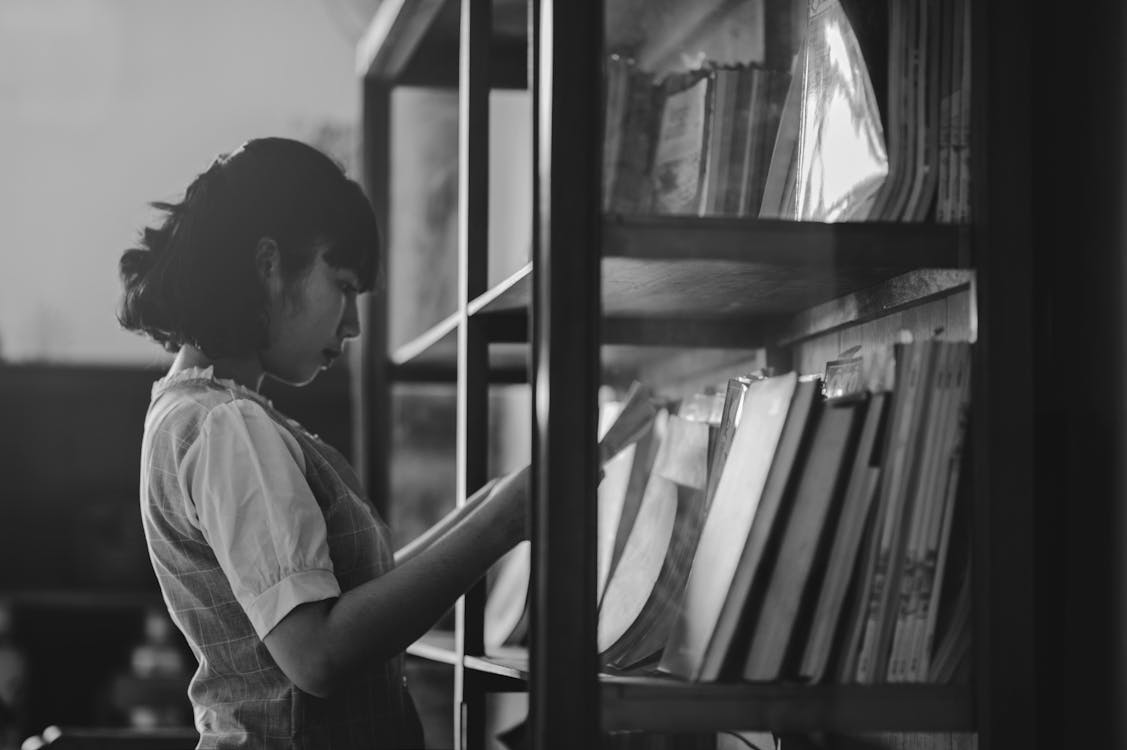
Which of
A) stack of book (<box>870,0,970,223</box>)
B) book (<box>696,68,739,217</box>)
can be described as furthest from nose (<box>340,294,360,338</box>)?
stack of book (<box>870,0,970,223</box>)

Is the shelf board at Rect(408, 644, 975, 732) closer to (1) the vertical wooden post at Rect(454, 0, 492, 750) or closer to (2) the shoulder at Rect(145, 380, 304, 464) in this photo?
(2) the shoulder at Rect(145, 380, 304, 464)

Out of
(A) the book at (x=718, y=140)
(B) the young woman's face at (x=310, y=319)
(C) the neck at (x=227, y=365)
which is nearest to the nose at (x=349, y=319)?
(B) the young woman's face at (x=310, y=319)

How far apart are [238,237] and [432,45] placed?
108cm

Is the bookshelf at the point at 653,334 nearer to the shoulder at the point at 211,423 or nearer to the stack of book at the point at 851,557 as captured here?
the stack of book at the point at 851,557

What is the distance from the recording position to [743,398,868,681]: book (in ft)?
3.31

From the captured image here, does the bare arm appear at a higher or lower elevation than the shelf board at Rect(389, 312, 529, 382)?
lower

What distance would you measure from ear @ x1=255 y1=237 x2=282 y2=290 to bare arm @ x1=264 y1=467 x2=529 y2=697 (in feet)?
1.22

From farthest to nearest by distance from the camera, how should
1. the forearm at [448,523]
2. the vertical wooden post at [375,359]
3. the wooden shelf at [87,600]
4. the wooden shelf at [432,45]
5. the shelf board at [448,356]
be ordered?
1. the wooden shelf at [87,600]
2. the vertical wooden post at [375,359]
3. the wooden shelf at [432,45]
4. the shelf board at [448,356]
5. the forearm at [448,523]

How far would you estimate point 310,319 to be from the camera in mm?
1421

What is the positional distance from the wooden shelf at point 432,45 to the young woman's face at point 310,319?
1.74 feet

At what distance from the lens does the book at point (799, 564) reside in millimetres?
1010

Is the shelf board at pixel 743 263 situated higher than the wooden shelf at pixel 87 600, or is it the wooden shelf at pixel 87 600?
the shelf board at pixel 743 263

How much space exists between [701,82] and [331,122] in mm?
3050

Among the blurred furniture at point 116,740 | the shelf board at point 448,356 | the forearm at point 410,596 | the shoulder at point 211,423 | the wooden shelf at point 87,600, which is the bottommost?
the wooden shelf at point 87,600
